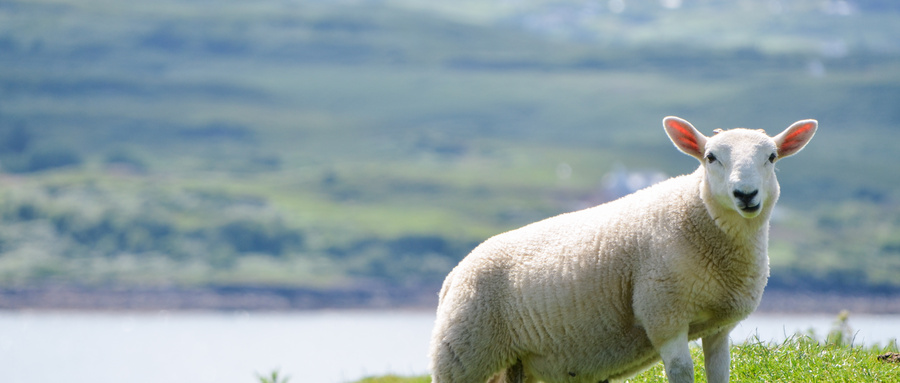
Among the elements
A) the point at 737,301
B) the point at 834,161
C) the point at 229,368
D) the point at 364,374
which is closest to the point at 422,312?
the point at 229,368

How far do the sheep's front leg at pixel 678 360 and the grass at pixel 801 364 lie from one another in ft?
5.61

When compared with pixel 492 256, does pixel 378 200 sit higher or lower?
higher

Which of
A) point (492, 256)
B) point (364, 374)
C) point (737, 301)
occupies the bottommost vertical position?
point (737, 301)

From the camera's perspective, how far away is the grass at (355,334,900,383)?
9375 mm

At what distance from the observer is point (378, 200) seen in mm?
175375

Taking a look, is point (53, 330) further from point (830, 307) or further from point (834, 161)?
point (834, 161)

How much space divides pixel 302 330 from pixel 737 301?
3753 inches

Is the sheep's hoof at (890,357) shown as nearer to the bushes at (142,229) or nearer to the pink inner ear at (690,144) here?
the pink inner ear at (690,144)

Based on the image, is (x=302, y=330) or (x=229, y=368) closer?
(x=229, y=368)

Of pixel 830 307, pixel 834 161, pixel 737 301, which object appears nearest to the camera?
pixel 737 301

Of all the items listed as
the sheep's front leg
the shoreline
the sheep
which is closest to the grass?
the sheep

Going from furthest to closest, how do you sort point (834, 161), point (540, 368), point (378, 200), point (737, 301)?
1. point (834, 161)
2. point (378, 200)
3. point (540, 368)
4. point (737, 301)

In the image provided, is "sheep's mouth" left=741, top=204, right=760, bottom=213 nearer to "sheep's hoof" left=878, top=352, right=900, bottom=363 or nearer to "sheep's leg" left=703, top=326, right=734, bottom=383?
"sheep's leg" left=703, top=326, right=734, bottom=383

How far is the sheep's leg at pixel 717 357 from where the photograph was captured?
27.7 ft
